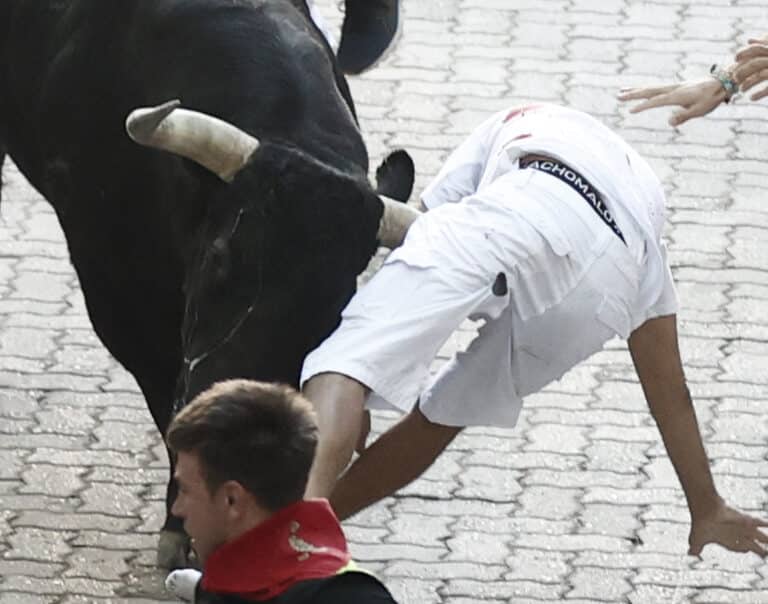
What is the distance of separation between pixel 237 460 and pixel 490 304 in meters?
1.80

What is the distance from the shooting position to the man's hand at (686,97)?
6.36 metres

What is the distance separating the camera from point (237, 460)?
4.02 m

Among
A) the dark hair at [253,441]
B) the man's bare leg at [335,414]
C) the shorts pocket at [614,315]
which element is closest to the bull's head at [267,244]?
the man's bare leg at [335,414]

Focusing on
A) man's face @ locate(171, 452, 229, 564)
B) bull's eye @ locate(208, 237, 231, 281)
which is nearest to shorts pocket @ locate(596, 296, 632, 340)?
bull's eye @ locate(208, 237, 231, 281)

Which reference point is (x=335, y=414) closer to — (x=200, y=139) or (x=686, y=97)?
(x=200, y=139)

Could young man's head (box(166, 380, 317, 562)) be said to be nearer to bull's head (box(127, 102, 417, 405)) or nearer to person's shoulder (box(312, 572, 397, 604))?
person's shoulder (box(312, 572, 397, 604))

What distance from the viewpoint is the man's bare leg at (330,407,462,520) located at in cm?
625

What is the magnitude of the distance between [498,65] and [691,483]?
5156 mm

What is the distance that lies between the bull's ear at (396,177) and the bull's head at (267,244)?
272mm

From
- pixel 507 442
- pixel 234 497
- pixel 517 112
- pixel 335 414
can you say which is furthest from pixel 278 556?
pixel 507 442

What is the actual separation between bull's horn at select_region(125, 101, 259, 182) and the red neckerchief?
5.77 ft

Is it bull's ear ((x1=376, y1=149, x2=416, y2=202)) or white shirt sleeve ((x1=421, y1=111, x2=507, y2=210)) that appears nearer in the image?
bull's ear ((x1=376, y1=149, x2=416, y2=202))

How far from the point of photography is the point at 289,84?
6.11 metres

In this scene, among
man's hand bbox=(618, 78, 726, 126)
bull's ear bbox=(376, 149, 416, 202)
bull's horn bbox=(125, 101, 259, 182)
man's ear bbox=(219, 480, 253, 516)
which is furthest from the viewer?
man's hand bbox=(618, 78, 726, 126)
